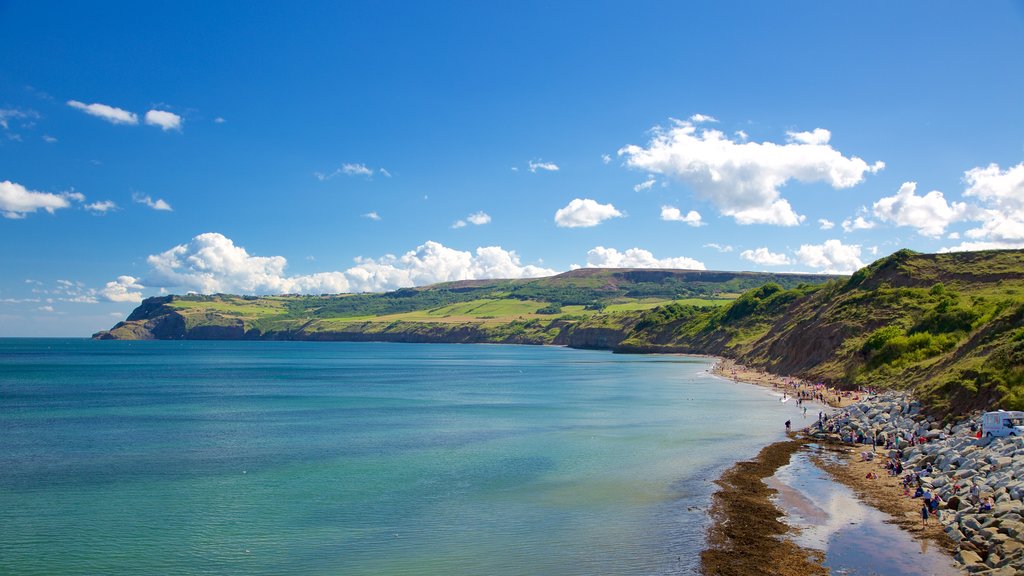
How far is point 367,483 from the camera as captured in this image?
36.1 metres

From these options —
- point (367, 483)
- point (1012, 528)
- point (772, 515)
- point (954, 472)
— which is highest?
point (954, 472)

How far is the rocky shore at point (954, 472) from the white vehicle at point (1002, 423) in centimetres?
69

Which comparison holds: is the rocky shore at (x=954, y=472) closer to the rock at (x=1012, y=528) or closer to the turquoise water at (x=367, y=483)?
the rock at (x=1012, y=528)

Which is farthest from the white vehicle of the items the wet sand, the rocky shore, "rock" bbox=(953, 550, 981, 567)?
"rock" bbox=(953, 550, 981, 567)

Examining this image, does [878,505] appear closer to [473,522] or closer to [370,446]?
[473,522]

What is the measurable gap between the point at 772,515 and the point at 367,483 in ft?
66.7

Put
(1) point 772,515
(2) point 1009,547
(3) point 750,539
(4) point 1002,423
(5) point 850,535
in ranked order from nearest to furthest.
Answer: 1. (2) point 1009,547
2. (3) point 750,539
3. (5) point 850,535
4. (1) point 772,515
5. (4) point 1002,423

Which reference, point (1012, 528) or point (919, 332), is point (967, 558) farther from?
point (919, 332)

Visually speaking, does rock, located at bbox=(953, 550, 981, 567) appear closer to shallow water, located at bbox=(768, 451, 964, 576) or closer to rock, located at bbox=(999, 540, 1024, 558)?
shallow water, located at bbox=(768, 451, 964, 576)

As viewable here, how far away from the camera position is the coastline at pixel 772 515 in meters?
23.5

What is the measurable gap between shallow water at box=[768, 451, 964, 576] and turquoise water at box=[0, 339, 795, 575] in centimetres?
414

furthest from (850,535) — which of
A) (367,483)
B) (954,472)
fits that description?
(367,483)

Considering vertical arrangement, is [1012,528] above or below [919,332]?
below

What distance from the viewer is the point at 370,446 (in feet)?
158
